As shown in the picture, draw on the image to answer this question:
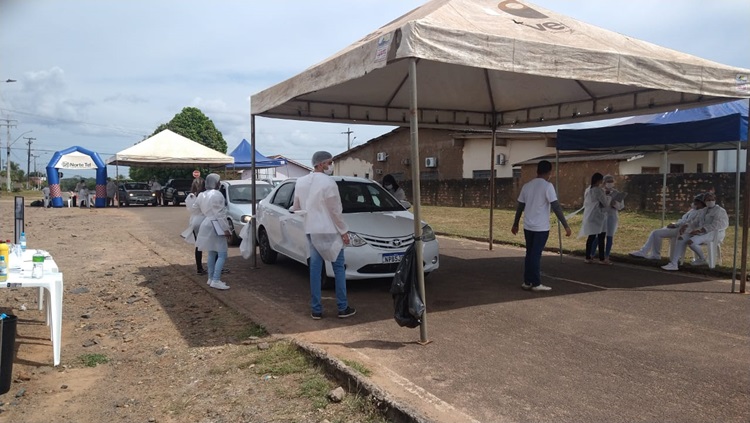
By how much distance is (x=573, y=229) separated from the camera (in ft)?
51.1

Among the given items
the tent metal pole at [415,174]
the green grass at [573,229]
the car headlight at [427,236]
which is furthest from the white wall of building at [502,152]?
the tent metal pole at [415,174]

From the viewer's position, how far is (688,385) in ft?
13.7

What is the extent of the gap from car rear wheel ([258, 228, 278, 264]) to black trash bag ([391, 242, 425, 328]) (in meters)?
5.01

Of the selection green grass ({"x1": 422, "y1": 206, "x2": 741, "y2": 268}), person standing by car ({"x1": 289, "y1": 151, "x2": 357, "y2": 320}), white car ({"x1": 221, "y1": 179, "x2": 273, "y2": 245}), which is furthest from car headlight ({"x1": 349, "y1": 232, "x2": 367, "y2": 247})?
green grass ({"x1": 422, "y1": 206, "x2": 741, "y2": 268})

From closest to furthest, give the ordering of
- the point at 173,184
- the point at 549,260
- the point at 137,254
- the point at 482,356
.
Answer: the point at 482,356 < the point at 549,260 < the point at 137,254 < the point at 173,184

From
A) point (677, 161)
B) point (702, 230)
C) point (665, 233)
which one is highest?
point (677, 161)

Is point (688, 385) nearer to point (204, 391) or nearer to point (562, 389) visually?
point (562, 389)

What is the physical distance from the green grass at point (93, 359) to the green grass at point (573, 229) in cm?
886

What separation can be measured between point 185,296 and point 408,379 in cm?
443

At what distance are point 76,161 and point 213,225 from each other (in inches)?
1096

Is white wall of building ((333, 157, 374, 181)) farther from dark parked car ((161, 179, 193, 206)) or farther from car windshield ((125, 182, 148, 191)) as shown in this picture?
car windshield ((125, 182, 148, 191))

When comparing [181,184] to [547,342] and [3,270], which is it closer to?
[3,270]

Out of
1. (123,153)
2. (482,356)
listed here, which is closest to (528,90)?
(482,356)

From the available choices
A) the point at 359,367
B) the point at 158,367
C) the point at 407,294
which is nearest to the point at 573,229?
the point at 407,294
